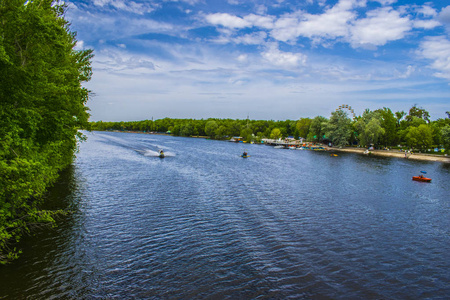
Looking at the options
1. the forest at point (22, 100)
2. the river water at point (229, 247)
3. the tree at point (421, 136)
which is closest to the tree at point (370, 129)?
the tree at point (421, 136)

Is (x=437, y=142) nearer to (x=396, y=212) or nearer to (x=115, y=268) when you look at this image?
(x=396, y=212)

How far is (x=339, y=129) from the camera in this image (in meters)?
162

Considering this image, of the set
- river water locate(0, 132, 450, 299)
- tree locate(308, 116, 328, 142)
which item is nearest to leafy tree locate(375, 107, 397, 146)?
tree locate(308, 116, 328, 142)

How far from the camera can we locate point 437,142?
150m

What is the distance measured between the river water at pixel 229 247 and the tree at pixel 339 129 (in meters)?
124

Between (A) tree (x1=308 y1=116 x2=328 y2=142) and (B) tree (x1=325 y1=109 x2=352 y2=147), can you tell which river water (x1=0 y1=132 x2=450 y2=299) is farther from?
(A) tree (x1=308 y1=116 x2=328 y2=142)

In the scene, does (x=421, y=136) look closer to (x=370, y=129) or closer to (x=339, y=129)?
(x=370, y=129)

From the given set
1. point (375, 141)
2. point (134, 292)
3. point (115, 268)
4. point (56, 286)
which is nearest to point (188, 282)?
point (134, 292)

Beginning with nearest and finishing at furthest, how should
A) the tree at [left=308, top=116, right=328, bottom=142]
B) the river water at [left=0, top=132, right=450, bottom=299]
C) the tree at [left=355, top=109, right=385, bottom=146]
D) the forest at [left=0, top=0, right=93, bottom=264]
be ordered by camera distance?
the forest at [left=0, top=0, right=93, bottom=264]
the river water at [left=0, top=132, right=450, bottom=299]
the tree at [left=355, top=109, right=385, bottom=146]
the tree at [left=308, top=116, right=328, bottom=142]

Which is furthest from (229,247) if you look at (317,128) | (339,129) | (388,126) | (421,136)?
(317,128)

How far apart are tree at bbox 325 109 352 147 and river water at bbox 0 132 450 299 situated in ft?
405

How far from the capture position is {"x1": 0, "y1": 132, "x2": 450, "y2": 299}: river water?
56.5 ft

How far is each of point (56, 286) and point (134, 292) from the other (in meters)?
4.40

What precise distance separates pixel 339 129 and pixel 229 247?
153669mm
